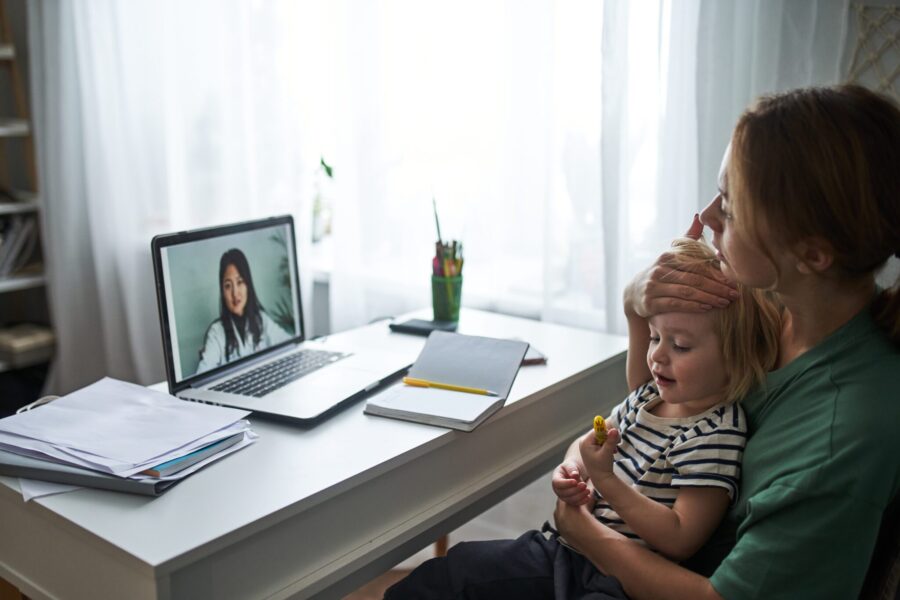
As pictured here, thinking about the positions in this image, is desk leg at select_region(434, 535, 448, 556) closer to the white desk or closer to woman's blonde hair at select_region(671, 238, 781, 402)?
the white desk

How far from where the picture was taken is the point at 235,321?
1.55m

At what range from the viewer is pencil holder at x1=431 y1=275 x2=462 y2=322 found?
6.23 feet

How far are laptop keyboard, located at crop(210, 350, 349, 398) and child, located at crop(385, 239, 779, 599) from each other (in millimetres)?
434

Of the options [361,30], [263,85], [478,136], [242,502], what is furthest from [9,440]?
[263,85]

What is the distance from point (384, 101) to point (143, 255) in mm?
1120

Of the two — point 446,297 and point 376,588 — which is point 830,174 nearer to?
point 446,297

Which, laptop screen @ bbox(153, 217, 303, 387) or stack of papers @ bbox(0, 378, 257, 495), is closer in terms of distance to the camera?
stack of papers @ bbox(0, 378, 257, 495)

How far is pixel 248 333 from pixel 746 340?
2.90ft

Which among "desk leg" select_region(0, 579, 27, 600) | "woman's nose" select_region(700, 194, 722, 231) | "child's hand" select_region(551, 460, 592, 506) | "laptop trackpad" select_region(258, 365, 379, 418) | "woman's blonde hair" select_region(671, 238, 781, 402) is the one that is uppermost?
"woman's nose" select_region(700, 194, 722, 231)

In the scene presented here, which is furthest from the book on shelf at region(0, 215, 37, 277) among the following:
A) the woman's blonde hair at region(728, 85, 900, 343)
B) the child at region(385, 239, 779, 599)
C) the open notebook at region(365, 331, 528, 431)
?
the woman's blonde hair at region(728, 85, 900, 343)

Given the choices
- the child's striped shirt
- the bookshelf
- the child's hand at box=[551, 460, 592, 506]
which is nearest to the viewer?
the child's striped shirt

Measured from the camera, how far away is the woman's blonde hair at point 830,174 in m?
0.95

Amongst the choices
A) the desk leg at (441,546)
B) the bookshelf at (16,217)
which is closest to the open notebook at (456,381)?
the desk leg at (441,546)

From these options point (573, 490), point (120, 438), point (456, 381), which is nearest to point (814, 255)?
point (573, 490)
